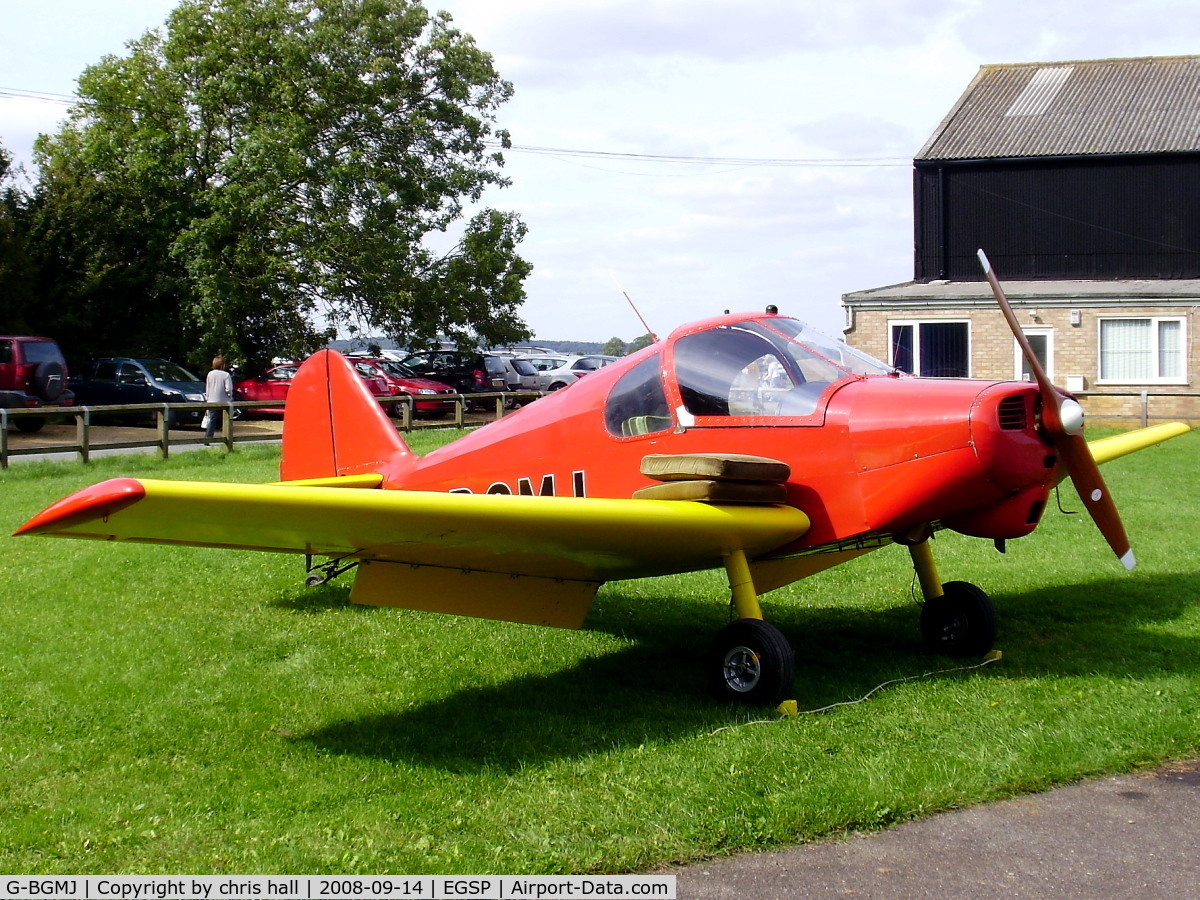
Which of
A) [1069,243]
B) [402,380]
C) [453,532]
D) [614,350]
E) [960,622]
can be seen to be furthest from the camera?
[614,350]

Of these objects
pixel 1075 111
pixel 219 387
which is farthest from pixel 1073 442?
pixel 1075 111

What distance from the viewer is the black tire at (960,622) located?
7711mm

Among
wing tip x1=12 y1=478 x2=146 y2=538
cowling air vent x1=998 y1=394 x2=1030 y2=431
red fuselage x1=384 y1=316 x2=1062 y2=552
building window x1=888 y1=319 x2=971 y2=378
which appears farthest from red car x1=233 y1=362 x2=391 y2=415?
wing tip x1=12 y1=478 x2=146 y2=538

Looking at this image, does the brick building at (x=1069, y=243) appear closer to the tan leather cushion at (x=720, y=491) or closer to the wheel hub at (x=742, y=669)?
the tan leather cushion at (x=720, y=491)

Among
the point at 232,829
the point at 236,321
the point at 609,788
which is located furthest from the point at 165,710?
the point at 236,321

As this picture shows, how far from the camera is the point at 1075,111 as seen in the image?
107 ft

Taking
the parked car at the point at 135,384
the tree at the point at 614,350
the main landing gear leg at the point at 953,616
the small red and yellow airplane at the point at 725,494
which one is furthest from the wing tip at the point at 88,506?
the tree at the point at 614,350

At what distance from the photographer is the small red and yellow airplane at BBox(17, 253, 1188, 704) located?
5.93 m

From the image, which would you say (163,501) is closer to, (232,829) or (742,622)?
(232,829)

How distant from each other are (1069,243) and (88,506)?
31.6m

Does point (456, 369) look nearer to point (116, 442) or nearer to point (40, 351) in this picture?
point (40, 351)

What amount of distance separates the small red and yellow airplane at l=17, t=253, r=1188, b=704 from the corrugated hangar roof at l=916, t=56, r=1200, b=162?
26.9m

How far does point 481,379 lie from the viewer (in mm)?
35156

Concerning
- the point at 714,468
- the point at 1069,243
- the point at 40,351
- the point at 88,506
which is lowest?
the point at 714,468
